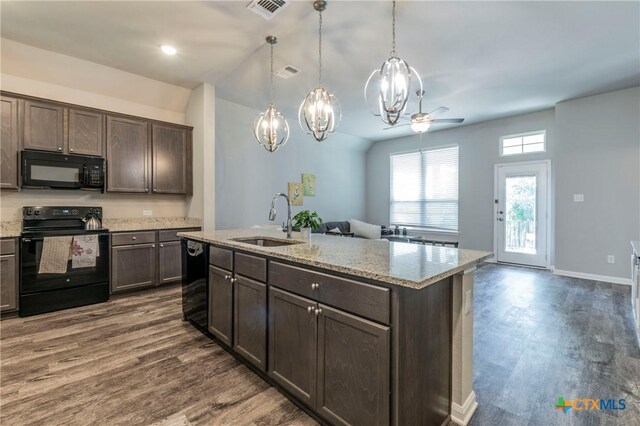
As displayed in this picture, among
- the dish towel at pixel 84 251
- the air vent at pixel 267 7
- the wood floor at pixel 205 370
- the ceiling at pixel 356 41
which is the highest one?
the ceiling at pixel 356 41

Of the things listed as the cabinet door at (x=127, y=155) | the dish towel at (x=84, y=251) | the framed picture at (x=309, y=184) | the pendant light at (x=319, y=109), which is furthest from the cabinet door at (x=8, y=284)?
the framed picture at (x=309, y=184)

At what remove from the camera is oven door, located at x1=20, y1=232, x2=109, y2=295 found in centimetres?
317

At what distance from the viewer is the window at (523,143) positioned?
564 centimetres

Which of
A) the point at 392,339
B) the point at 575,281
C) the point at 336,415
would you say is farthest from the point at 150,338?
the point at 575,281

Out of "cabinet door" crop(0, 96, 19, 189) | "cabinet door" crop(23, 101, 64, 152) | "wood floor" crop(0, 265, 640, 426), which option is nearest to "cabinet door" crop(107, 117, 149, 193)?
"cabinet door" crop(23, 101, 64, 152)

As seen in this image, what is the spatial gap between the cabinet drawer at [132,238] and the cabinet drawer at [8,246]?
2.87ft

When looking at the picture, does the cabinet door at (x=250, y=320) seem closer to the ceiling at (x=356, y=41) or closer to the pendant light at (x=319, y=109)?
the pendant light at (x=319, y=109)

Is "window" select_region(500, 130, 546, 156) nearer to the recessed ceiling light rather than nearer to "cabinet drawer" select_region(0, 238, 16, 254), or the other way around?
the recessed ceiling light

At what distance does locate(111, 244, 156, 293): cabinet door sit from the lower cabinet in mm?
2968

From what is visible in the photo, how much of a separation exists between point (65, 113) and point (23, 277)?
195cm

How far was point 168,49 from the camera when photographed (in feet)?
11.0

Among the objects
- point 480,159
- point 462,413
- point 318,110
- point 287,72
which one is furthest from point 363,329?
point 480,159

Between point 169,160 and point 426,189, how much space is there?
18.3 ft

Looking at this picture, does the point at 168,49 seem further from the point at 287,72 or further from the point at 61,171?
the point at 61,171
